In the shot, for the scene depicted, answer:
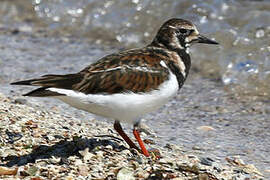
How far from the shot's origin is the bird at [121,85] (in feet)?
12.8

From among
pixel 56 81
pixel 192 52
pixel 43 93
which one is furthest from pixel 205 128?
pixel 192 52

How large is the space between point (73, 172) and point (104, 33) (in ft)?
17.3

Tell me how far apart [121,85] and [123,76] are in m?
0.07

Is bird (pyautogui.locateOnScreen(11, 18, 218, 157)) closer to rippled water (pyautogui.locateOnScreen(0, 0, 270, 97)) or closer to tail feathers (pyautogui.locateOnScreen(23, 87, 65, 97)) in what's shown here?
tail feathers (pyautogui.locateOnScreen(23, 87, 65, 97))

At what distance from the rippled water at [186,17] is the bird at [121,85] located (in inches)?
108

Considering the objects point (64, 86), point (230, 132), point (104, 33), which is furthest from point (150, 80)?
point (104, 33)

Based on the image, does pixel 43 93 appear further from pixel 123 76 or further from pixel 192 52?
pixel 192 52

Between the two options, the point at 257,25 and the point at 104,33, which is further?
the point at 104,33

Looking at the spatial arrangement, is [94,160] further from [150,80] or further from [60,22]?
[60,22]

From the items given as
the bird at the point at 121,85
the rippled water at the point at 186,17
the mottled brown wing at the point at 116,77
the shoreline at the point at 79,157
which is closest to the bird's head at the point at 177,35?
the bird at the point at 121,85

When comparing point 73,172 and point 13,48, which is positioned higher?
point 13,48

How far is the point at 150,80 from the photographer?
13.3 ft

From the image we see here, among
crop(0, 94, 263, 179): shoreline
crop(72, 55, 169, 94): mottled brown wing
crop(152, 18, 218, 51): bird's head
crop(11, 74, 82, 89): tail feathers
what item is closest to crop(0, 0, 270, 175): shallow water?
crop(0, 94, 263, 179): shoreline

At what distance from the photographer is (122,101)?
394 cm
